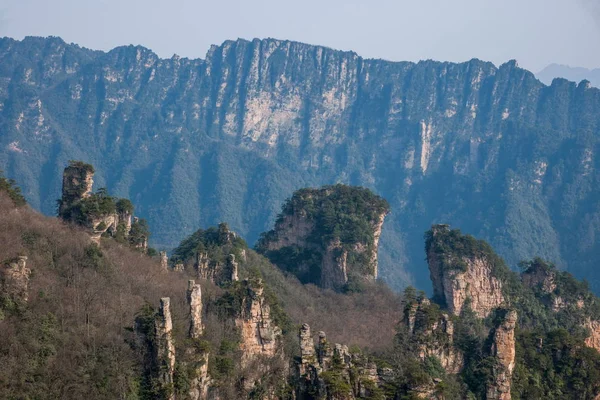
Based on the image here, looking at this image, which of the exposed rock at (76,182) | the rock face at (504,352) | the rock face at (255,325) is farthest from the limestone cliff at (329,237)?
the exposed rock at (76,182)

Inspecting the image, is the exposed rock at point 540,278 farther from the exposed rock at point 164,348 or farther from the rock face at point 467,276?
the exposed rock at point 164,348

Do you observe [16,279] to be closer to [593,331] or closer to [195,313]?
[195,313]

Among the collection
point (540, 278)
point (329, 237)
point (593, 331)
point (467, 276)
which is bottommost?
point (593, 331)

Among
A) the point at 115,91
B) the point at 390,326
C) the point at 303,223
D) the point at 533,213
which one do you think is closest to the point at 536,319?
the point at 390,326

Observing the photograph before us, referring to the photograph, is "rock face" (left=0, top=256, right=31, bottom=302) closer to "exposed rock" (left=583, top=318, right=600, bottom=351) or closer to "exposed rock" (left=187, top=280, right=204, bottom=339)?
"exposed rock" (left=187, top=280, right=204, bottom=339)

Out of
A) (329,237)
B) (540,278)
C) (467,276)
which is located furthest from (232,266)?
(540,278)

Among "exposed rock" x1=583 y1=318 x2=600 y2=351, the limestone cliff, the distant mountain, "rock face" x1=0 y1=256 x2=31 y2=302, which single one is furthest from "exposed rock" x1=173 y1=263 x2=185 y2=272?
the distant mountain
